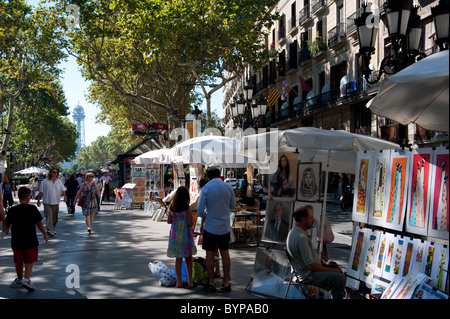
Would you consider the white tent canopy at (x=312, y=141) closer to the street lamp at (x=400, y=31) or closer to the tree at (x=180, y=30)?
the street lamp at (x=400, y=31)

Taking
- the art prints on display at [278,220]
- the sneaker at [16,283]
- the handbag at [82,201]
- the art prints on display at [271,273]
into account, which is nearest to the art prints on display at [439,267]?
the art prints on display at [271,273]

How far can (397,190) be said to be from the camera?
4941 millimetres

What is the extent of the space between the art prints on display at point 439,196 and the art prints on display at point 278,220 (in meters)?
2.92

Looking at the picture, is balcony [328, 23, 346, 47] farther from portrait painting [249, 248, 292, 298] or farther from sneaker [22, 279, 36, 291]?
sneaker [22, 279, 36, 291]

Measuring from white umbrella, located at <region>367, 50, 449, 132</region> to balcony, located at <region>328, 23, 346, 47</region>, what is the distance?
23.2 m

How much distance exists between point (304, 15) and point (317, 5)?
2048 mm

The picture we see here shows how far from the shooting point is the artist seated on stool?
513 cm

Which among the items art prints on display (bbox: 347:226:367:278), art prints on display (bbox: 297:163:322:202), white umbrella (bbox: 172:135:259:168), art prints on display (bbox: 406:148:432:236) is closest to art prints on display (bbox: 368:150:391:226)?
art prints on display (bbox: 347:226:367:278)

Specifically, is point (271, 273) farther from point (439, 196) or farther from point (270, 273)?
point (439, 196)

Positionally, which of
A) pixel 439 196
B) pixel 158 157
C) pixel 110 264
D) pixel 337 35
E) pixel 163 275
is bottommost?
pixel 110 264

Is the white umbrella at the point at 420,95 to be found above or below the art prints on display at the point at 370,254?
above

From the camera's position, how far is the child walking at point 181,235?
21.5ft

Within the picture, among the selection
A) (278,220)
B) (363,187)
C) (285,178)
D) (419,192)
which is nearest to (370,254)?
(363,187)
